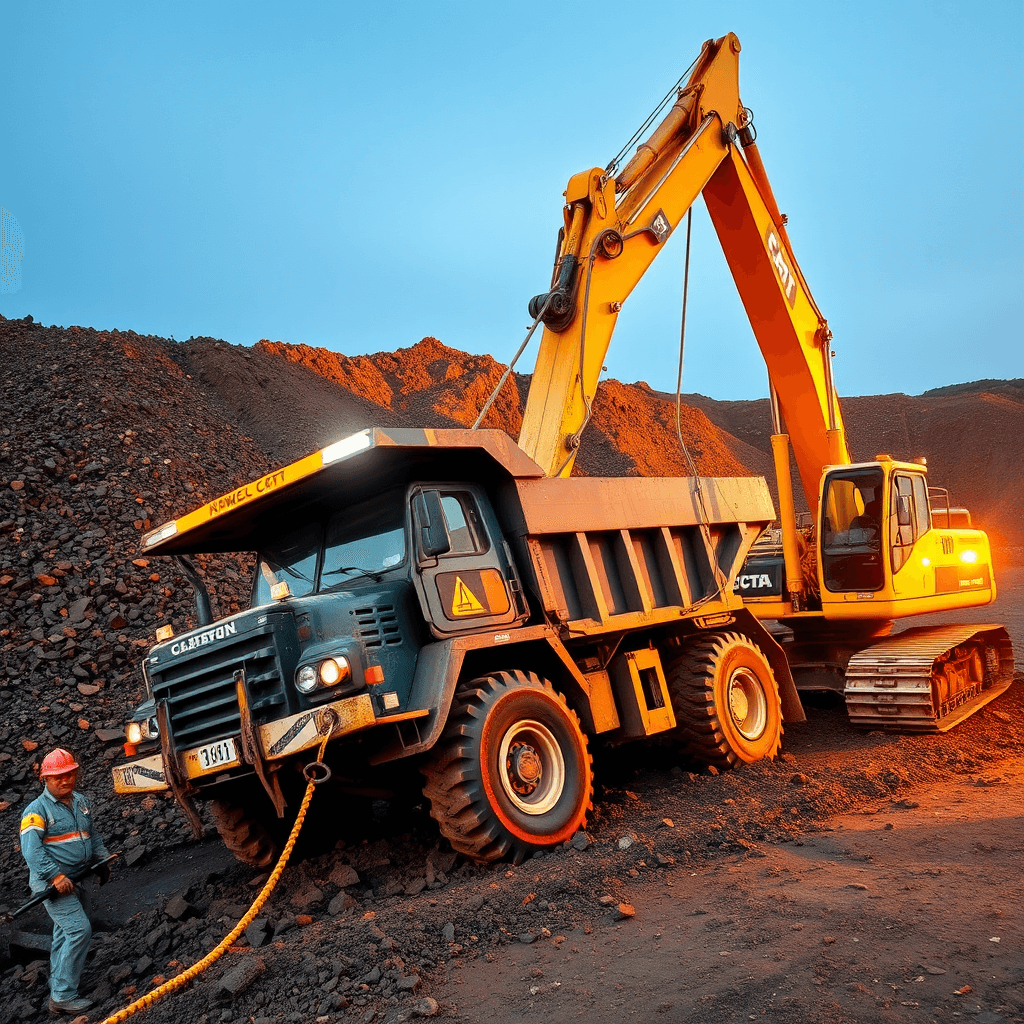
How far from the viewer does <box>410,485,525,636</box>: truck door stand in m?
5.98

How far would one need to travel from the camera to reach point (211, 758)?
5473mm

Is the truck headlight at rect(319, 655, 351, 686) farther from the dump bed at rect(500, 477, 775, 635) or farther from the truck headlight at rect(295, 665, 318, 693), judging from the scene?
the dump bed at rect(500, 477, 775, 635)

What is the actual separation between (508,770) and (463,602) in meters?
1.13

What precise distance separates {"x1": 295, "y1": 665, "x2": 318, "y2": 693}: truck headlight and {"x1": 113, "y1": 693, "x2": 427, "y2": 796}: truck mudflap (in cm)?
17

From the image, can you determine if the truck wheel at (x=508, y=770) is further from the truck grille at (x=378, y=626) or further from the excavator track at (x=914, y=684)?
the excavator track at (x=914, y=684)

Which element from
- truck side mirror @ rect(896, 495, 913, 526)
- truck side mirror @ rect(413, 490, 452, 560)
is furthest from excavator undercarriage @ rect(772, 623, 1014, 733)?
truck side mirror @ rect(413, 490, 452, 560)

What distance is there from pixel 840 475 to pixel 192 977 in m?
7.74

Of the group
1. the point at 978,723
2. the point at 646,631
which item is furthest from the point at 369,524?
the point at 978,723

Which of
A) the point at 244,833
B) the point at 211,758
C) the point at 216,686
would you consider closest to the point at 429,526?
the point at 216,686

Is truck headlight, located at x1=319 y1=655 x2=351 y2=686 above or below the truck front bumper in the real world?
above

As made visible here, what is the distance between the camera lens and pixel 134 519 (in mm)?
14188

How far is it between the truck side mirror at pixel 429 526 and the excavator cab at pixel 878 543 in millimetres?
5317

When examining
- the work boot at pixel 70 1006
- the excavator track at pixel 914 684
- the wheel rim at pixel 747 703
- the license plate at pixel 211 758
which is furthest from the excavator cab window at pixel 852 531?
the work boot at pixel 70 1006

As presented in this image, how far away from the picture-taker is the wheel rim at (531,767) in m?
5.83
